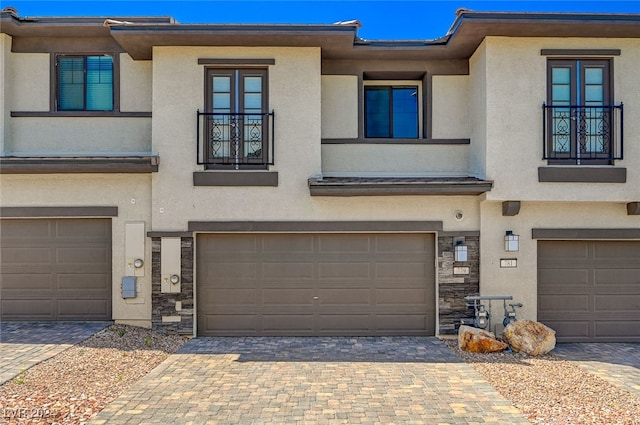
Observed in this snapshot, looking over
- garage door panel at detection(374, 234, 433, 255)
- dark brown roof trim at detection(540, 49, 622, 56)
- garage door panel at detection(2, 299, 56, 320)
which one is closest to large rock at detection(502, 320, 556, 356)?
garage door panel at detection(374, 234, 433, 255)

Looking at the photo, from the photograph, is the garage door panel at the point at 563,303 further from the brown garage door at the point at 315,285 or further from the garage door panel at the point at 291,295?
the garage door panel at the point at 291,295

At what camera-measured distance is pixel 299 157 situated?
9180 mm

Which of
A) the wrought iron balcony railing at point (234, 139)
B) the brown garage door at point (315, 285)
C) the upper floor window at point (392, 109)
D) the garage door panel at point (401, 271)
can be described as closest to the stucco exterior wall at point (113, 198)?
the brown garage door at point (315, 285)

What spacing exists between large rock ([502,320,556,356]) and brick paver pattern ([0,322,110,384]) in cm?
763

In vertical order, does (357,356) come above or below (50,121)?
below

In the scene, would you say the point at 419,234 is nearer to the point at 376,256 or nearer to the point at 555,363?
the point at 376,256

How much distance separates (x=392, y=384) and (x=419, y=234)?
141 inches

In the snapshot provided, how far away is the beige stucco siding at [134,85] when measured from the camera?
31.9ft

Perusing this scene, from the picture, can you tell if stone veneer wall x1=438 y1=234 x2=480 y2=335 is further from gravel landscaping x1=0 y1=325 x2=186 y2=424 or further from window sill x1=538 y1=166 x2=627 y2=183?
gravel landscaping x1=0 y1=325 x2=186 y2=424

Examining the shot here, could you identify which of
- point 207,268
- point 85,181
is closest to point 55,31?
point 85,181

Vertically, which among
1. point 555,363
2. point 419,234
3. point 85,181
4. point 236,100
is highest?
point 236,100

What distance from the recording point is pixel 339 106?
32.2 feet

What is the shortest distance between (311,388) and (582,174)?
6.37 meters

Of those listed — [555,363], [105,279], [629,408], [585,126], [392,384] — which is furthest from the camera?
[105,279]
